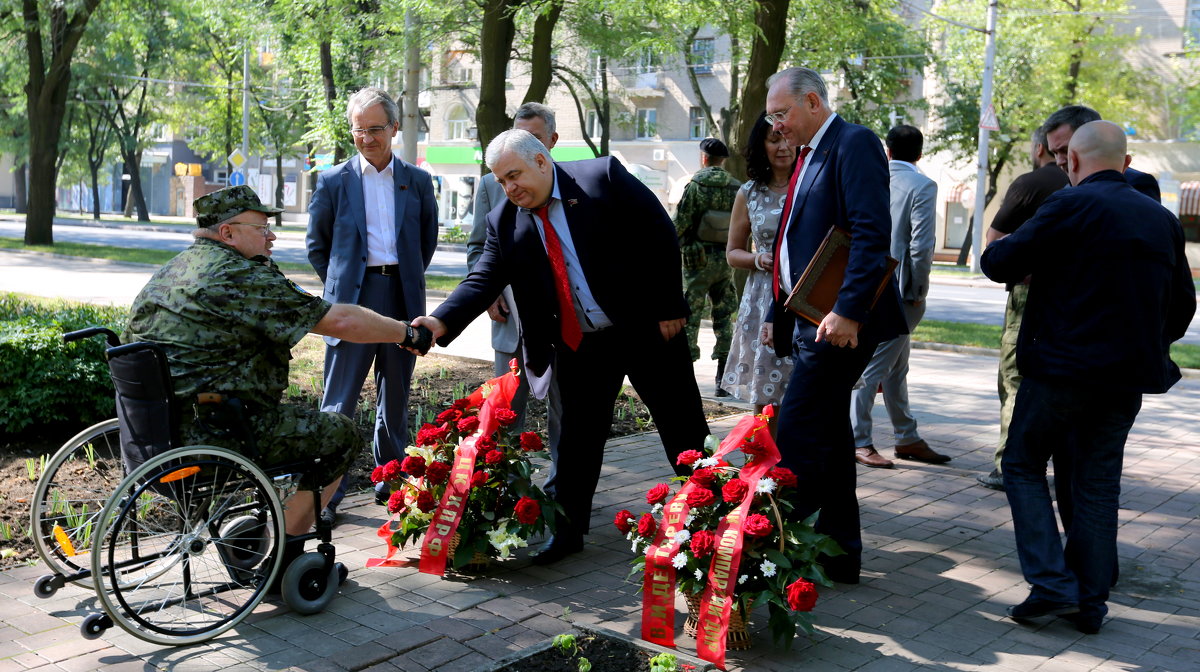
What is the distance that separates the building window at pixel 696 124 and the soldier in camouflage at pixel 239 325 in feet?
153

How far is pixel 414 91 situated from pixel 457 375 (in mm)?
13323

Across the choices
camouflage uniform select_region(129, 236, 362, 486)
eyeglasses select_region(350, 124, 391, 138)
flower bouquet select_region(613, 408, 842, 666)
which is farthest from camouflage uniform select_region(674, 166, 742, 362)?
camouflage uniform select_region(129, 236, 362, 486)

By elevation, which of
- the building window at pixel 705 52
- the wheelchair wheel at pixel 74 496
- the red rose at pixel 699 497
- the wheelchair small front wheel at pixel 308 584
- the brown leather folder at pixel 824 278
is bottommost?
the wheelchair small front wheel at pixel 308 584

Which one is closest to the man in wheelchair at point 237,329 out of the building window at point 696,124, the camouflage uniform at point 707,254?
the camouflage uniform at point 707,254

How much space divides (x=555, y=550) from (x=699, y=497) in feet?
3.93

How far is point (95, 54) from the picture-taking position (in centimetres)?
3709

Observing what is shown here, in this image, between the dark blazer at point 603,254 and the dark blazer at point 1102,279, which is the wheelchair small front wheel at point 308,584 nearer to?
the dark blazer at point 603,254

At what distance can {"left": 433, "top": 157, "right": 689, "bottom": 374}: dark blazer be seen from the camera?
5.02 m

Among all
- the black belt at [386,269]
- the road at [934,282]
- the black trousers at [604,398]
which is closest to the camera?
the black trousers at [604,398]

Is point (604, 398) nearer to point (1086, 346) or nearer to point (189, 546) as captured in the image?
point (189, 546)

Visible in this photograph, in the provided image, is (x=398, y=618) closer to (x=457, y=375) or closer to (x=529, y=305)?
(x=529, y=305)

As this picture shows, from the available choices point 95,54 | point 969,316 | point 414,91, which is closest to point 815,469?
point 969,316

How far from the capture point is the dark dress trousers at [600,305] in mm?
5047

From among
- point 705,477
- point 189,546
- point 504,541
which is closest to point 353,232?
point 504,541
